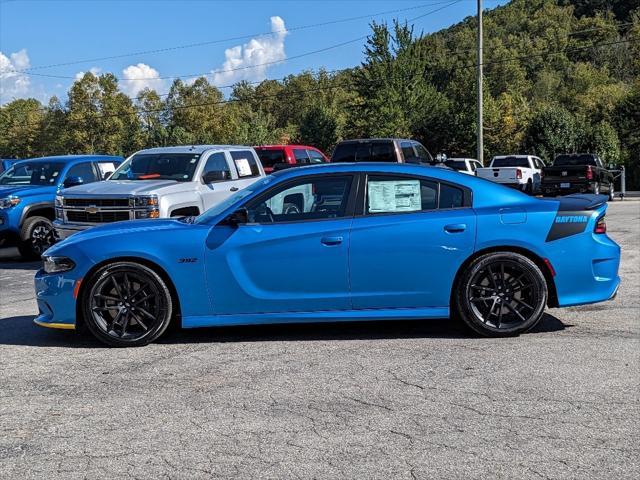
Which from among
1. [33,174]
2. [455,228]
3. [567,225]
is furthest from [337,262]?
[33,174]

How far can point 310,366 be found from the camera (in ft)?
17.8

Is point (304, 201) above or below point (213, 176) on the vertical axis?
below

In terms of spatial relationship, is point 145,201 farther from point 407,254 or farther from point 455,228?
point 455,228

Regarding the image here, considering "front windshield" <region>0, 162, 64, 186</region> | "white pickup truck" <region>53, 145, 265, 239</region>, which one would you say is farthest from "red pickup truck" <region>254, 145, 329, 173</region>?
"front windshield" <region>0, 162, 64, 186</region>

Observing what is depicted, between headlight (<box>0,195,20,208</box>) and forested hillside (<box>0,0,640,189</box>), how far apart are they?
32.5 meters

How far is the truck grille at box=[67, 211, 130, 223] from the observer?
415 inches

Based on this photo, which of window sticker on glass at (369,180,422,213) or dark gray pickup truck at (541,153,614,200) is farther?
dark gray pickup truck at (541,153,614,200)

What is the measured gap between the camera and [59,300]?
6082mm

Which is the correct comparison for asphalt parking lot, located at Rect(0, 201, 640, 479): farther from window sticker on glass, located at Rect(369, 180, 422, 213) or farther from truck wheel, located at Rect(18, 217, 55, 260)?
truck wheel, located at Rect(18, 217, 55, 260)

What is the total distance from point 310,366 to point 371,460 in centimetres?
179

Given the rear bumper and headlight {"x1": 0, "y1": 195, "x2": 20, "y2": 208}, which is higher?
headlight {"x1": 0, "y1": 195, "x2": 20, "y2": 208}

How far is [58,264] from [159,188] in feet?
15.3

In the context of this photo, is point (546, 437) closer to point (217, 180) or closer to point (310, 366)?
point (310, 366)

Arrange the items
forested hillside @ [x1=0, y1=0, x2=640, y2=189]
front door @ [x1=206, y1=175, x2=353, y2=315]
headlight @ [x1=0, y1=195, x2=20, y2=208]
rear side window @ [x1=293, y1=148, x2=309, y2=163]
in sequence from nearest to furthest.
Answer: front door @ [x1=206, y1=175, x2=353, y2=315], headlight @ [x1=0, y1=195, x2=20, y2=208], rear side window @ [x1=293, y1=148, x2=309, y2=163], forested hillside @ [x1=0, y1=0, x2=640, y2=189]
